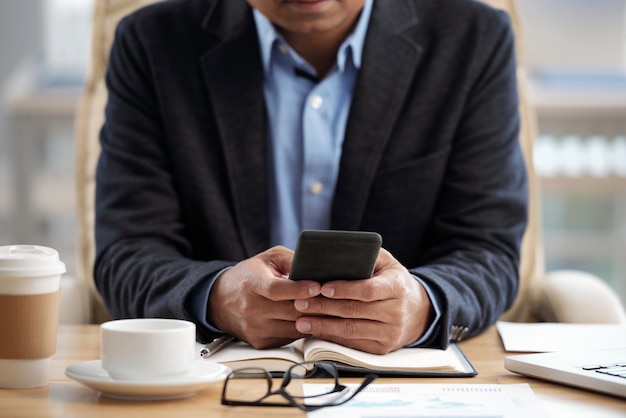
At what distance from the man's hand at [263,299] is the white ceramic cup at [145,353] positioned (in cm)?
20

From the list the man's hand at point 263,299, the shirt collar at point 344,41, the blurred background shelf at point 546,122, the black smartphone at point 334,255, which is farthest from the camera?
the blurred background shelf at point 546,122

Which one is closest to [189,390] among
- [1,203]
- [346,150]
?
[346,150]

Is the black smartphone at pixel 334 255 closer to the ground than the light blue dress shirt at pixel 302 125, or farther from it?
closer to the ground

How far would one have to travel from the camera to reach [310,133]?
4.92ft

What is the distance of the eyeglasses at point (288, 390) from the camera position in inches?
31.8

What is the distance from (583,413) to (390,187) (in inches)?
28.7

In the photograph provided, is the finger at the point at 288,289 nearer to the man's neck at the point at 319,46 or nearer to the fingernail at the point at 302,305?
the fingernail at the point at 302,305

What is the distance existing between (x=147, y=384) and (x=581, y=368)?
0.46 m

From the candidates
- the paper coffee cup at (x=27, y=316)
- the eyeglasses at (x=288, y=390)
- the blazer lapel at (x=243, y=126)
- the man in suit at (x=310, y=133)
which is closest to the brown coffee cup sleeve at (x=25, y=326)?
the paper coffee cup at (x=27, y=316)

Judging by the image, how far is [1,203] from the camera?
3.34 meters

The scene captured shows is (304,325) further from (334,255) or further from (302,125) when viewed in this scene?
(302,125)

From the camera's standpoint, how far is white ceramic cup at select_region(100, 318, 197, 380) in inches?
32.2

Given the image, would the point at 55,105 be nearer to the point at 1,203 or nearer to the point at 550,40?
the point at 1,203

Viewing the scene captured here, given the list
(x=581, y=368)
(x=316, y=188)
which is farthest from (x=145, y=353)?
(x=316, y=188)
